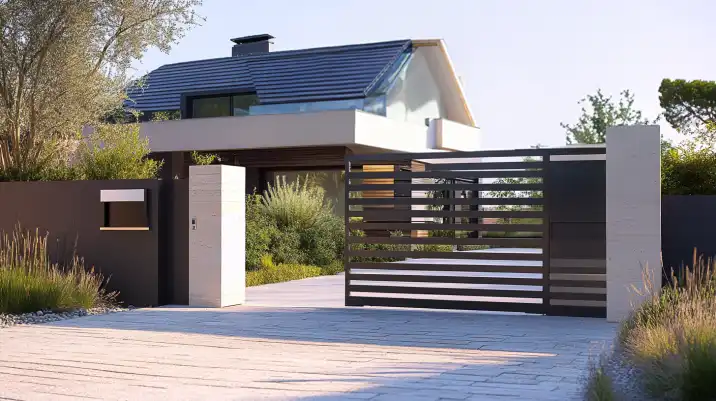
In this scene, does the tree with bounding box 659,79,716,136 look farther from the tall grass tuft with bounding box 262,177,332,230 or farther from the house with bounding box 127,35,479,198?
the tall grass tuft with bounding box 262,177,332,230

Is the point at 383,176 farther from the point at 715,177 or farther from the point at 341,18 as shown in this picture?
the point at 341,18

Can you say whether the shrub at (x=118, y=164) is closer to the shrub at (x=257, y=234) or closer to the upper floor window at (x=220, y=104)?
the shrub at (x=257, y=234)

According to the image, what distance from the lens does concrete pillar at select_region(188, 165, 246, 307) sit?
1097 cm

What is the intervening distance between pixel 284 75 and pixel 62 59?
1474cm

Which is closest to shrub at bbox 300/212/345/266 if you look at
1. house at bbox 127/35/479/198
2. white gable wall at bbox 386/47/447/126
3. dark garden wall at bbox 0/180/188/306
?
house at bbox 127/35/479/198

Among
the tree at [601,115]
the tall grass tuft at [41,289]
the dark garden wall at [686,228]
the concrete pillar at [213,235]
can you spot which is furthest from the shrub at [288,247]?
the tree at [601,115]

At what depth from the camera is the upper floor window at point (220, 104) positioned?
28.2m

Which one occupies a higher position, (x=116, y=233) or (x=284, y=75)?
(x=284, y=75)

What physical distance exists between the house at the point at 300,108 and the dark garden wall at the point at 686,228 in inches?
595

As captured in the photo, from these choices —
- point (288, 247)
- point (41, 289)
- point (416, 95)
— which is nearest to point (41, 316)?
point (41, 289)

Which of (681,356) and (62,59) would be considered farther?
(62,59)

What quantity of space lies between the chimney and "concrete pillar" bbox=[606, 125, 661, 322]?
973 inches

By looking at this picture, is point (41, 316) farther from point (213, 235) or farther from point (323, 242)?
point (323, 242)

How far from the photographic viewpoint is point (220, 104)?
2883cm
